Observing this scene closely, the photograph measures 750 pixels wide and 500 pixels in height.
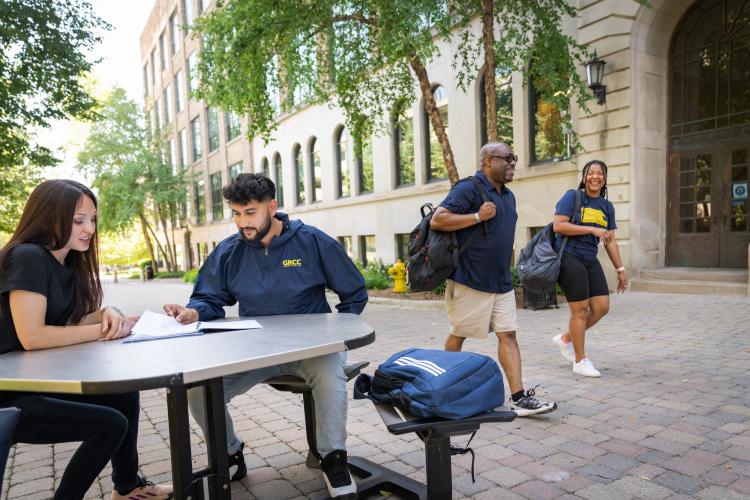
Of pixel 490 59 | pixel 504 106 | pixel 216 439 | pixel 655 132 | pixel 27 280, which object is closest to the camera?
pixel 216 439

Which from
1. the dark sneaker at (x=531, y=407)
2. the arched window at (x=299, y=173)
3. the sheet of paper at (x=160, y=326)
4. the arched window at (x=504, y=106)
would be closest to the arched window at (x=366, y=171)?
the arched window at (x=299, y=173)

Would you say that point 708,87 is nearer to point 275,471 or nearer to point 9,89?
point 275,471

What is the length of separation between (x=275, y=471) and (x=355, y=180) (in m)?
17.2

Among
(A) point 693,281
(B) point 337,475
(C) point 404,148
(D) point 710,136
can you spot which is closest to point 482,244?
(B) point 337,475

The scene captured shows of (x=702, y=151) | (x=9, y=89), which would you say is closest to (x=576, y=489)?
(x=702, y=151)

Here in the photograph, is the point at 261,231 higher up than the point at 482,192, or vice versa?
the point at 482,192

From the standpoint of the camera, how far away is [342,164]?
2136 cm


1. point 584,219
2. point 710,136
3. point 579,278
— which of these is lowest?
point 579,278

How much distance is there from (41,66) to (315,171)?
1165 centimetres

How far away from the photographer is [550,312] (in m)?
9.17

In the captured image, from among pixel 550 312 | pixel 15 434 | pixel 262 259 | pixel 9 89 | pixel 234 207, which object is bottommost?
pixel 550 312

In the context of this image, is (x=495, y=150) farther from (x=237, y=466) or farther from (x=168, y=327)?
(x=237, y=466)

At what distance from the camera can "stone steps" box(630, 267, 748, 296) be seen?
9.59m

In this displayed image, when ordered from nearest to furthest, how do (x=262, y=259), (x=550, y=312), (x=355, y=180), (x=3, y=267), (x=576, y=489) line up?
(x=3, y=267)
(x=576, y=489)
(x=262, y=259)
(x=550, y=312)
(x=355, y=180)
